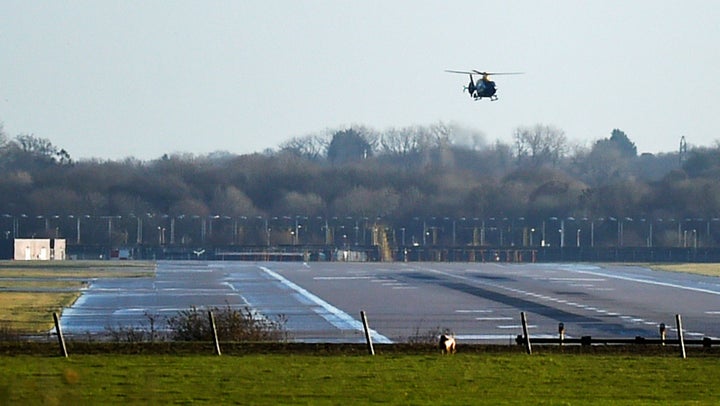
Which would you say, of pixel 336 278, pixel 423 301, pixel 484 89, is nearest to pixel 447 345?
pixel 484 89

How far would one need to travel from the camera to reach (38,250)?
475 ft

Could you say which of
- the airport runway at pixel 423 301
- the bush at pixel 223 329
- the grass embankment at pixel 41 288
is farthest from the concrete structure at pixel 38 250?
the bush at pixel 223 329

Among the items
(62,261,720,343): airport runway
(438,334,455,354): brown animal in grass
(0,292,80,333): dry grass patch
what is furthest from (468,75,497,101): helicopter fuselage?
(438,334,455,354): brown animal in grass

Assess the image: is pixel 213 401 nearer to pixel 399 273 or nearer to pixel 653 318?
pixel 653 318

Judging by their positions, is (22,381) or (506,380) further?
(506,380)

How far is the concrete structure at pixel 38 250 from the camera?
141m

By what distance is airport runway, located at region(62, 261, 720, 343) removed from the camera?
47312 mm

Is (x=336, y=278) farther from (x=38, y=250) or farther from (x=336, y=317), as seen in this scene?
(x=38, y=250)

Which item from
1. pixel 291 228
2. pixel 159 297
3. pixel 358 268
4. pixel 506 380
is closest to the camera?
pixel 506 380

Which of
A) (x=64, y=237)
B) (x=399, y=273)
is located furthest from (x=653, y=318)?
(x=64, y=237)

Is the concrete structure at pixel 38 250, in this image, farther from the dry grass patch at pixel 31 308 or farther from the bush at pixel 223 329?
the bush at pixel 223 329

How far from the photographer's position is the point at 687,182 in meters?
190

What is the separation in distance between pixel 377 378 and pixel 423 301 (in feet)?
128

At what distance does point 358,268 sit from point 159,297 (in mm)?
45681
